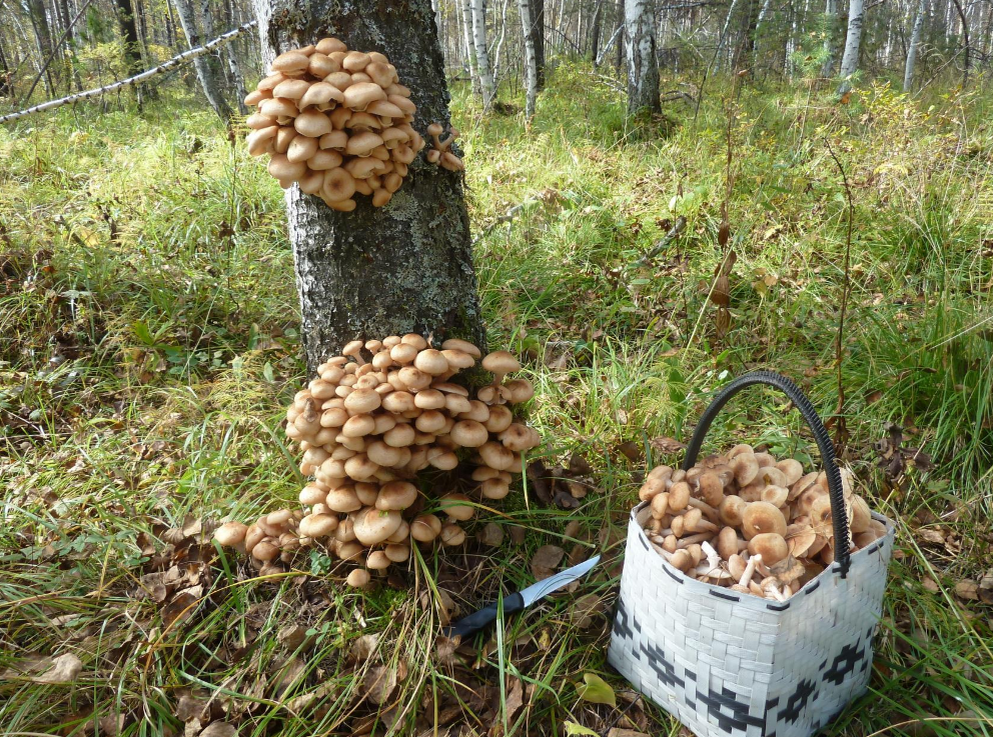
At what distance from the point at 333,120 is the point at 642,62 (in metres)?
6.22

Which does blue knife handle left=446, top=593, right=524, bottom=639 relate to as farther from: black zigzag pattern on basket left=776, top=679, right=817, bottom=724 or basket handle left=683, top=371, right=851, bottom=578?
basket handle left=683, top=371, right=851, bottom=578

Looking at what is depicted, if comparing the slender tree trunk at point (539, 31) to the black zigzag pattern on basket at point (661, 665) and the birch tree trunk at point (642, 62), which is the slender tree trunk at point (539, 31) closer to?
the birch tree trunk at point (642, 62)

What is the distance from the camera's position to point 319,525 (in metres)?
1.87

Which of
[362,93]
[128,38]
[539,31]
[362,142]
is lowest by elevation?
[362,142]

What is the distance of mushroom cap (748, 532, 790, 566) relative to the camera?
1.49 metres

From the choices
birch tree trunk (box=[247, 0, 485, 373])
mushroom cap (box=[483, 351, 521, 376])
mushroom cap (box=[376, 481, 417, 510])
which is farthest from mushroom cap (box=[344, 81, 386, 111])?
mushroom cap (box=[376, 481, 417, 510])

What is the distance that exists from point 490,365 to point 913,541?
1.51 metres

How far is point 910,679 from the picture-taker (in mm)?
1761

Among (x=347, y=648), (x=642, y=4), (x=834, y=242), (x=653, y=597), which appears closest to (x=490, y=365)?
(x=653, y=597)

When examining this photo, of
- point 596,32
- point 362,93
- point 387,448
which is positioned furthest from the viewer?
point 596,32

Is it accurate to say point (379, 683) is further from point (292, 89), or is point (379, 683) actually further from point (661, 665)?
point (292, 89)

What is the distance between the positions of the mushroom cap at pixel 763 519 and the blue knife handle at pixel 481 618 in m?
0.74

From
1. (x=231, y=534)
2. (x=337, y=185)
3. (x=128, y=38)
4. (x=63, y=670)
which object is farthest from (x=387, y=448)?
(x=128, y=38)

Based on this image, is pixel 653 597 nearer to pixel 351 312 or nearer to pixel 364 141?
pixel 351 312
